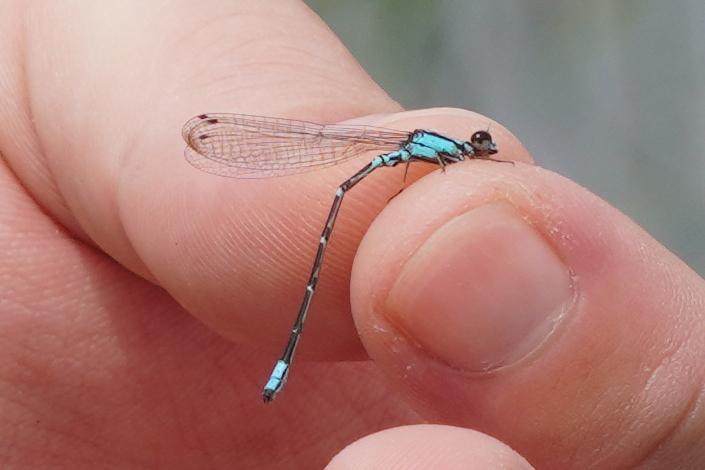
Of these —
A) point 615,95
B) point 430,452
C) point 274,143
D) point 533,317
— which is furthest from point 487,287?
point 615,95

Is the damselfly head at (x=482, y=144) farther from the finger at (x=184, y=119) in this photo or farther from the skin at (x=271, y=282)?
the finger at (x=184, y=119)

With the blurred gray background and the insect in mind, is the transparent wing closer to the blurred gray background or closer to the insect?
the insect

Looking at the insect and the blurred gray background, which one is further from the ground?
the blurred gray background

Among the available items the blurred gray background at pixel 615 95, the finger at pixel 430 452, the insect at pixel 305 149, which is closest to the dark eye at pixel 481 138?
the insect at pixel 305 149

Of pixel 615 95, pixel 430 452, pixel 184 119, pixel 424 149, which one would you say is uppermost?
pixel 615 95

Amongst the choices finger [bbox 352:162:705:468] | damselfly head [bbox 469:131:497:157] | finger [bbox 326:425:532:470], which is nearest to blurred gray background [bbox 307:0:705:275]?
damselfly head [bbox 469:131:497:157]

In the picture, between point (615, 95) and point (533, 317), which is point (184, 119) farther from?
point (615, 95)

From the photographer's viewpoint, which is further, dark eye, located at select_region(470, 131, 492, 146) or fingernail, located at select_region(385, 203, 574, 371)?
dark eye, located at select_region(470, 131, 492, 146)
